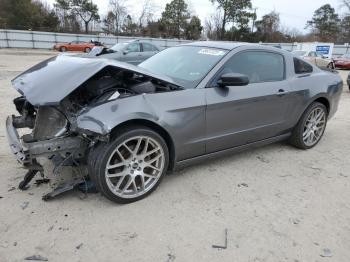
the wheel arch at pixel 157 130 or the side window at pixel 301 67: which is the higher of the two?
the side window at pixel 301 67

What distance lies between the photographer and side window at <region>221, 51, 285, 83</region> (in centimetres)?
386

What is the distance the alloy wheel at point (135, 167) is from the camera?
10.2ft

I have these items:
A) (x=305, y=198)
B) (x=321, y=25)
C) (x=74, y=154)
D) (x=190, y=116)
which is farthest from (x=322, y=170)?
(x=321, y=25)

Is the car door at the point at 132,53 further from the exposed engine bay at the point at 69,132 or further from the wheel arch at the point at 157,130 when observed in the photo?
the wheel arch at the point at 157,130

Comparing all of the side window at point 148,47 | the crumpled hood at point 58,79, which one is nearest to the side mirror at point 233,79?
the crumpled hood at point 58,79

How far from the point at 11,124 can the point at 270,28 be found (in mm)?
57422

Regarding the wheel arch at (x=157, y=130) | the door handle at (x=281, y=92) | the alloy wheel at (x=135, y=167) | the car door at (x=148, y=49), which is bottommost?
the alloy wheel at (x=135, y=167)

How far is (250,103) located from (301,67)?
1278mm

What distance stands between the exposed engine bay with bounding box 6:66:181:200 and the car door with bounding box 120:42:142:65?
338 inches

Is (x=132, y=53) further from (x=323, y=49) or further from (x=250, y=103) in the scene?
(x=323, y=49)

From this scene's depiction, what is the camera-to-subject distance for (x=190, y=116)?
11.2 ft

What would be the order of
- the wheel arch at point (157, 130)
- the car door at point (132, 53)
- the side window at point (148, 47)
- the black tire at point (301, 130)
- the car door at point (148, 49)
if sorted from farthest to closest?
the side window at point (148, 47)
the car door at point (148, 49)
the car door at point (132, 53)
the black tire at point (301, 130)
the wheel arch at point (157, 130)

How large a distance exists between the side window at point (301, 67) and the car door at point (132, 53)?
25.9 feet

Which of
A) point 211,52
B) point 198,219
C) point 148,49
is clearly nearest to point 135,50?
point 148,49
